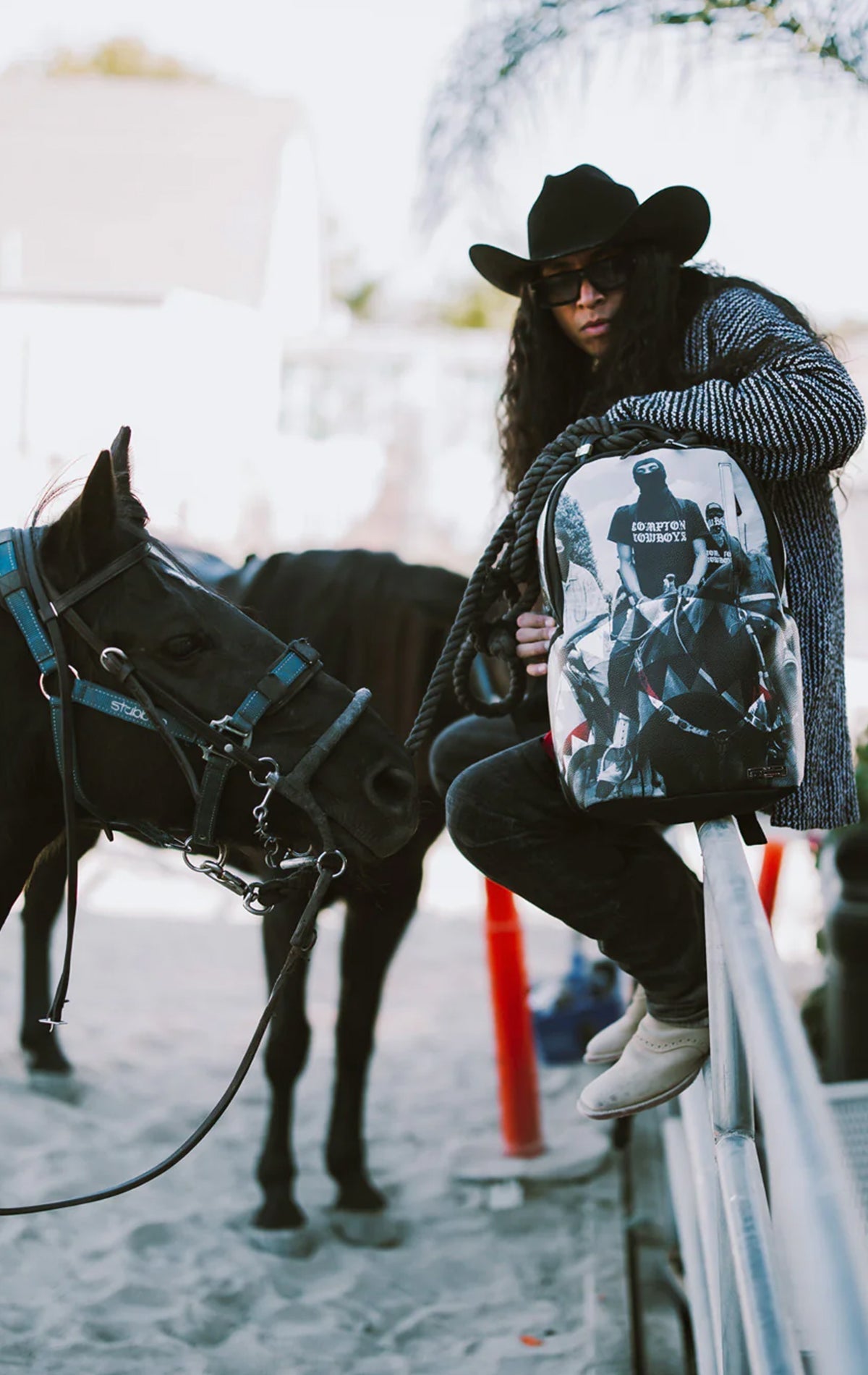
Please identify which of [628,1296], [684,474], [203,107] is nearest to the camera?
[684,474]

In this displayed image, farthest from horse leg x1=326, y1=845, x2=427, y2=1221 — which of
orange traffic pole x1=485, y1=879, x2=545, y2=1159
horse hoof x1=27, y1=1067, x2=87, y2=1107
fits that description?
horse hoof x1=27, y1=1067, x2=87, y2=1107

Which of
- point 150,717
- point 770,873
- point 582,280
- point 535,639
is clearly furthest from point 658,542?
point 770,873

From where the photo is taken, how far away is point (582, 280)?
2139mm

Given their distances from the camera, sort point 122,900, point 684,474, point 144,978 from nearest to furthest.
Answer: point 684,474
point 144,978
point 122,900

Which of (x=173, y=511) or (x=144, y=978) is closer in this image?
(x=173, y=511)

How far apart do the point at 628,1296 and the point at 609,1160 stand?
0.90 metres

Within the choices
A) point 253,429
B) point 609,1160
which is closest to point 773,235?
point 609,1160

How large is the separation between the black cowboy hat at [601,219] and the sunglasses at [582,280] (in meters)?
0.03

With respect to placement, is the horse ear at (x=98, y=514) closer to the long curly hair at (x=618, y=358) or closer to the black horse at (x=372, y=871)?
the long curly hair at (x=618, y=358)

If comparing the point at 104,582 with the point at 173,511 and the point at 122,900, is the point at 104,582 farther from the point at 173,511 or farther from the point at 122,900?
the point at 122,900

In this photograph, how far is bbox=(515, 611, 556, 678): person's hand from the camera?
2041mm

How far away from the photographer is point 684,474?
1701mm

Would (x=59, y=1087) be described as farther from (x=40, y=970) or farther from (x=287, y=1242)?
(x=287, y=1242)

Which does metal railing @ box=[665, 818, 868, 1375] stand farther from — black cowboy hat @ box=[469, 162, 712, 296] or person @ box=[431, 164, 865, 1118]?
black cowboy hat @ box=[469, 162, 712, 296]
